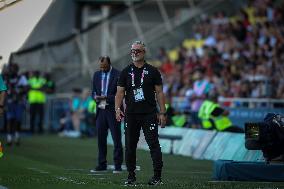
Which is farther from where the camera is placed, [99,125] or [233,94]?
[233,94]

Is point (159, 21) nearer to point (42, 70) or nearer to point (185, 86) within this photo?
point (42, 70)

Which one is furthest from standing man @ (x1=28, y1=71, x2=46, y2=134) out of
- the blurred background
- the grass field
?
the grass field

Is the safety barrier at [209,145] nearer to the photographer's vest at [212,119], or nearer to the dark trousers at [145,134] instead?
the photographer's vest at [212,119]

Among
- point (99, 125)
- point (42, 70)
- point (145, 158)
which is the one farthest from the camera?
point (42, 70)

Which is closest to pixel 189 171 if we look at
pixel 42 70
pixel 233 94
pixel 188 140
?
pixel 188 140

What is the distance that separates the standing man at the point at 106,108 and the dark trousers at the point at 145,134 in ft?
10.6

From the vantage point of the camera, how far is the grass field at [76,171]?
50.1 feet

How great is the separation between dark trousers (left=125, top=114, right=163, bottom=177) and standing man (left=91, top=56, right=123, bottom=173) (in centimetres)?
323

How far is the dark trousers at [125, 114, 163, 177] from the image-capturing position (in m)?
15.6

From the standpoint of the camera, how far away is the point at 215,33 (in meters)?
36.1

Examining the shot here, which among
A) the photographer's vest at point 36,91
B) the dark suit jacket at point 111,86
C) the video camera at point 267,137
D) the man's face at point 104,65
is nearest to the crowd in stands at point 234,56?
the photographer's vest at point 36,91

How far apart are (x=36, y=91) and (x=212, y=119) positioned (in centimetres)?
1255

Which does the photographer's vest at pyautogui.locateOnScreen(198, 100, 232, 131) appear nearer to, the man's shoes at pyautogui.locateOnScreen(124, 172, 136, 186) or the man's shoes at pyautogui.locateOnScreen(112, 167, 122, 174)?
the man's shoes at pyautogui.locateOnScreen(112, 167, 122, 174)

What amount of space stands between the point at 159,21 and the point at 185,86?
911 centimetres
